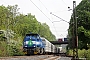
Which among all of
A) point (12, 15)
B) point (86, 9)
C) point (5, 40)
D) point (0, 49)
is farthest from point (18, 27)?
point (0, 49)

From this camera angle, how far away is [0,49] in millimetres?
38781

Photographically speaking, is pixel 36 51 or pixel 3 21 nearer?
pixel 36 51

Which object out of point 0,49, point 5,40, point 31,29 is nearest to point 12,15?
point 31,29

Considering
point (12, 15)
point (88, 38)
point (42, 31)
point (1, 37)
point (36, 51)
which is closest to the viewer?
point (36, 51)

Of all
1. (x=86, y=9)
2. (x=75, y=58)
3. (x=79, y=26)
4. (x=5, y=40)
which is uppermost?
(x=86, y=9)

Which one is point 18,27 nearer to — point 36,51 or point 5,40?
point 5,40

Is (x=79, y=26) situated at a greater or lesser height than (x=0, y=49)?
greater

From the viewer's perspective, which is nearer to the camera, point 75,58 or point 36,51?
point 75,58

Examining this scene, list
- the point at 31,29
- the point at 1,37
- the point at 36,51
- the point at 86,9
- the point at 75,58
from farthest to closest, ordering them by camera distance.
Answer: the point at 31,29 < the point at 86,9 < the point at 1,37 < the point at 36,51 < the point at 75,58

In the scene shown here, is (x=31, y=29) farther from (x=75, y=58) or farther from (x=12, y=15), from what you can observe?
(x=75, y=58)

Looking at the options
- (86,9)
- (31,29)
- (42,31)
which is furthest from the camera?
(42,31)

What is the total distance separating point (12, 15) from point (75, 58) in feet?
155

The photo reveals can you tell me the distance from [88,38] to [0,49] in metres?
21.9

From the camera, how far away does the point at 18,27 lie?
7938cm
